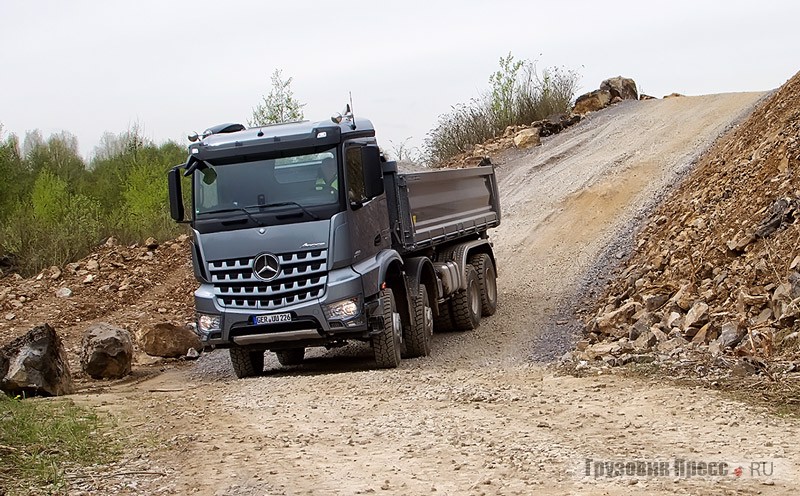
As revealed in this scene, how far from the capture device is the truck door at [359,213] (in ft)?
37.7

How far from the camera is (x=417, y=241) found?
13117 mm

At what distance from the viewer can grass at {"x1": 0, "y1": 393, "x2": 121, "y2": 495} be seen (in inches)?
263

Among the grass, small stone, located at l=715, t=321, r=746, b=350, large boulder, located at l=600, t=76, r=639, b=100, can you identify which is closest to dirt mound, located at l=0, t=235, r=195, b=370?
the grass

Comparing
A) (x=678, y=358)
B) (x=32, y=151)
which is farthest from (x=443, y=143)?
(x=678, y=358)

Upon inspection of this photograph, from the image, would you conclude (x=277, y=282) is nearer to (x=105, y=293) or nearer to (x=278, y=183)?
(x=278, y=183)

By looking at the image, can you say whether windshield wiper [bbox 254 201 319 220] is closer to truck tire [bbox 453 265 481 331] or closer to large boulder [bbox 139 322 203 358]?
truck tire [bbox 453 265 481 331]

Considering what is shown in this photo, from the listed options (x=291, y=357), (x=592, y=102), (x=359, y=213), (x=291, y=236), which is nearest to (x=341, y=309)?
(x=291, y=236)

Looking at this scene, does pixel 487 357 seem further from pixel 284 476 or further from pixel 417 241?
pixel 284 476

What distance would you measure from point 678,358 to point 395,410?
3036mm

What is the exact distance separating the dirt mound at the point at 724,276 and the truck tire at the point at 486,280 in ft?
5.71

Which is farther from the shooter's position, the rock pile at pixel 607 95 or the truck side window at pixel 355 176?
the rock pile at pixel 607 95

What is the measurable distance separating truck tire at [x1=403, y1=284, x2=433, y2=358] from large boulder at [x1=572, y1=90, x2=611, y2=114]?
2224 cm

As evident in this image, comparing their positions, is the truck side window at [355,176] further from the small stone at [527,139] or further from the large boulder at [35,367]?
the small stone at [527,139]

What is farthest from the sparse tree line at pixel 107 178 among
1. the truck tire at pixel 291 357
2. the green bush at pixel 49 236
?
the truck tire at pixel 291 357
